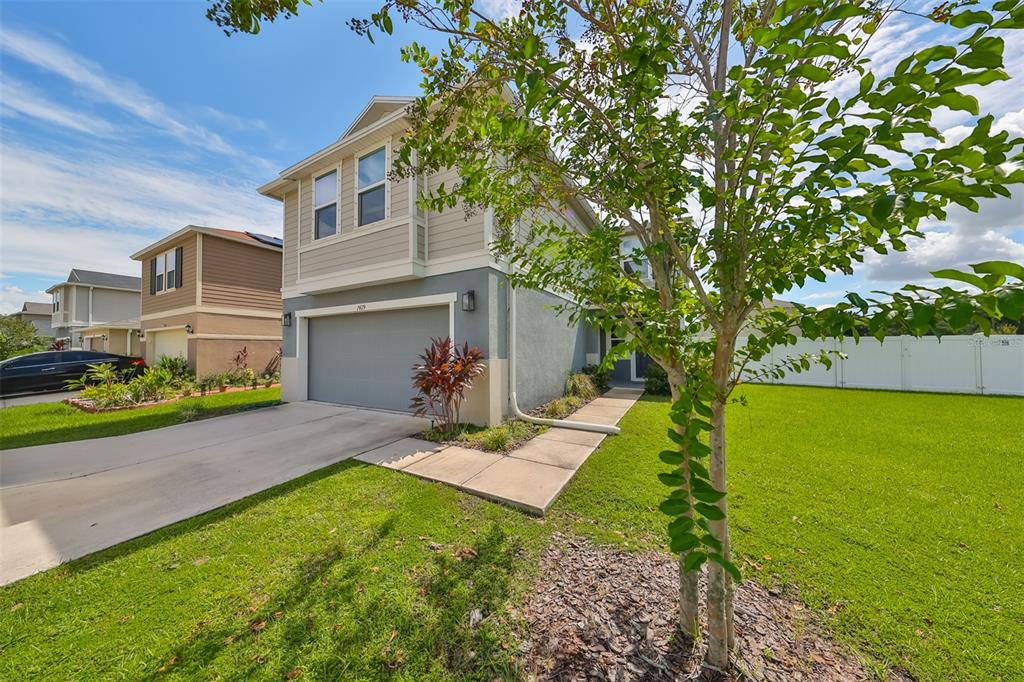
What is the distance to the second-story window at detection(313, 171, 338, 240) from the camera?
317 inches

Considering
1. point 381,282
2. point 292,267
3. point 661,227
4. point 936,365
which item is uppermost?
point 292,267

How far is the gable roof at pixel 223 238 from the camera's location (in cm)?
1221

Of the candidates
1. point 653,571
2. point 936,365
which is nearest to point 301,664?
point 653,571

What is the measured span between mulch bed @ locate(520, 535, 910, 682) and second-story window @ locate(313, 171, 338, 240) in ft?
27.0

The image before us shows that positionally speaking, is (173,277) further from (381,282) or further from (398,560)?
(398,560)

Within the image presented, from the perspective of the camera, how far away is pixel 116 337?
18766 mm

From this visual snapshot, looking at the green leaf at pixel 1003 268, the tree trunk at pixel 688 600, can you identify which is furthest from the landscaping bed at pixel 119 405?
the green leaf at pixel 1003 268

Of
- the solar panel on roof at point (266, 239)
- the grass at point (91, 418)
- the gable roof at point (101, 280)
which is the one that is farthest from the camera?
the gable roof at point (101, 280)

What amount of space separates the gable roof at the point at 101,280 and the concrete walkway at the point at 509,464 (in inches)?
1089

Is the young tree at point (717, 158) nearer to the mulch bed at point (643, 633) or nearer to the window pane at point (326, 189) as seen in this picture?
the mulch bed at point (643, 633)

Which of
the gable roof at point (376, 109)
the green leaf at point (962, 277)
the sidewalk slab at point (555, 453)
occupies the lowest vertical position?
the sidewalk slab at point (555, 453)

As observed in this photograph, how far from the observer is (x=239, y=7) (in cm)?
172

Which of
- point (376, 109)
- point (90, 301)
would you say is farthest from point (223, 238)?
point (90, 301)

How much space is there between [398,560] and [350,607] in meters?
0.48
